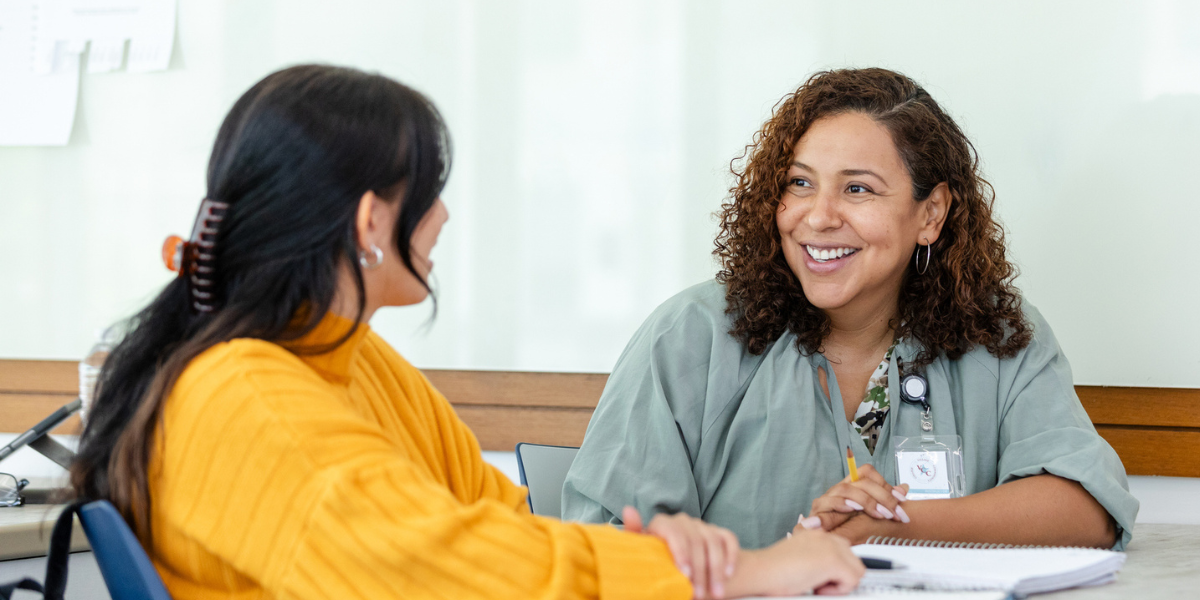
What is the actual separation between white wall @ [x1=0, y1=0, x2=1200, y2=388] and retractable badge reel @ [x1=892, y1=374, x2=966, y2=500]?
583 mm

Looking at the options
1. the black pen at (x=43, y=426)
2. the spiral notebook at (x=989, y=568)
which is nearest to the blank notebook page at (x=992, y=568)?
the spiral notebook at (x=989, y=568)

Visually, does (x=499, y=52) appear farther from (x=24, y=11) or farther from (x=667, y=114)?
(x=24, y=11)

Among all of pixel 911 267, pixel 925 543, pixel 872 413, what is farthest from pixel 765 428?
pixel 911 267

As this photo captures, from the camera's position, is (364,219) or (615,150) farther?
(615,150)

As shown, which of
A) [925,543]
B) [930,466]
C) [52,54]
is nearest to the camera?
[925,543]

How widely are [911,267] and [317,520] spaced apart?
4.28ft

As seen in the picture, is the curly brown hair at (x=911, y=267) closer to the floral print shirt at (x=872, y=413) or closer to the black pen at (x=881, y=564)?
the floral print shirt at (x=872, y=413)

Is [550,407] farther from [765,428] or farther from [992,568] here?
[992,568]

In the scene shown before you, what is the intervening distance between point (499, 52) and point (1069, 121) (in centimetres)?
127

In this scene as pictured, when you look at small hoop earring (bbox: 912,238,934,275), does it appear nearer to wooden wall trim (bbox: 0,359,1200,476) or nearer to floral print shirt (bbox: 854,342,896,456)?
Answer: floral print shirt (bbox: 854,342,896,456)


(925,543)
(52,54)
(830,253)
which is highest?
(52,54)

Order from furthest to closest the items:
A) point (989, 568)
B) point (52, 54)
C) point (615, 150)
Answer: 1. point (52, 54)
2. point (615, 150)
3. point (989, 568)

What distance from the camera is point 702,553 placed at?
802mm

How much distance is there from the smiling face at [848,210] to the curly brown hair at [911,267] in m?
0.03
